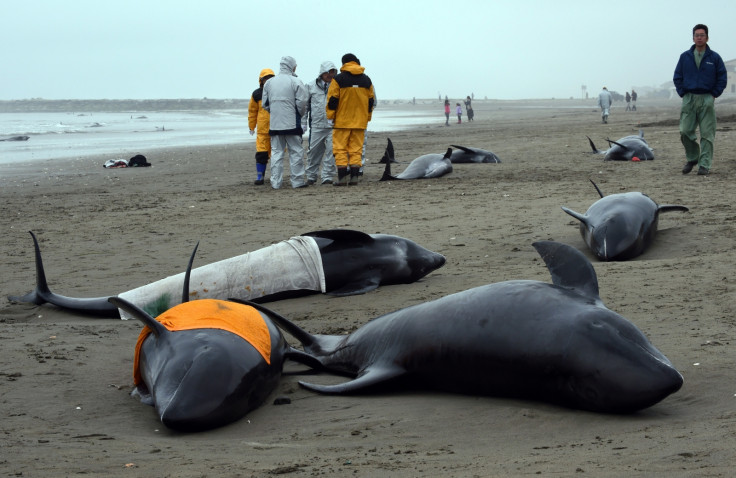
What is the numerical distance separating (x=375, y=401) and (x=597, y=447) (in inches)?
55.9

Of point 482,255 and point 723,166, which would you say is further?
point 723,166

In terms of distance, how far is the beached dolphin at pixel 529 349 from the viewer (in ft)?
12.4

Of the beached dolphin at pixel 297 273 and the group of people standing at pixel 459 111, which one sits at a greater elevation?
the group of people standing at pixel 459 111

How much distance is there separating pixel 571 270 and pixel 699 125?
9997 millimetres

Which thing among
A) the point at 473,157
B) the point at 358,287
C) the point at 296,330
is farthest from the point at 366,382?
the point at 473,157

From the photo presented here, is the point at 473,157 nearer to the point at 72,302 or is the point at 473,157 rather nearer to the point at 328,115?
the point at 328,115

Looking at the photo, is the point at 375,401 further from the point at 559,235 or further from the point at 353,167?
the point at 353,167

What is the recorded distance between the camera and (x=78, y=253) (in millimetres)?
9180

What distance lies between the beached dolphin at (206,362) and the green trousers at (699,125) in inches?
398

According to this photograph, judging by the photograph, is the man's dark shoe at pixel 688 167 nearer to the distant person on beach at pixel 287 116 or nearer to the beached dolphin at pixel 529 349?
the distant person on beach at pixel 287 116

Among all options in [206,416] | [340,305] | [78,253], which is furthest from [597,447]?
[78,253]

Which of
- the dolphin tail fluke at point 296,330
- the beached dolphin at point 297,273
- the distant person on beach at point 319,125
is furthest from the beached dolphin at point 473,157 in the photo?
the dolphin tail fluke at point 296,330

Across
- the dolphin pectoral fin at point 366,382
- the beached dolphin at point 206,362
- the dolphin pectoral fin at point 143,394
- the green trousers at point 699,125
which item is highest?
the green trousers at point 699,125

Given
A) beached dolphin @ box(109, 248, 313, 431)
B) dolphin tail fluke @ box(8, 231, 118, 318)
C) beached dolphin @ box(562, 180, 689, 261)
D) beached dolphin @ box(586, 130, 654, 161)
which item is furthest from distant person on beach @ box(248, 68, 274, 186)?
beached dolphin @ box(109, 248, 313, 431)
